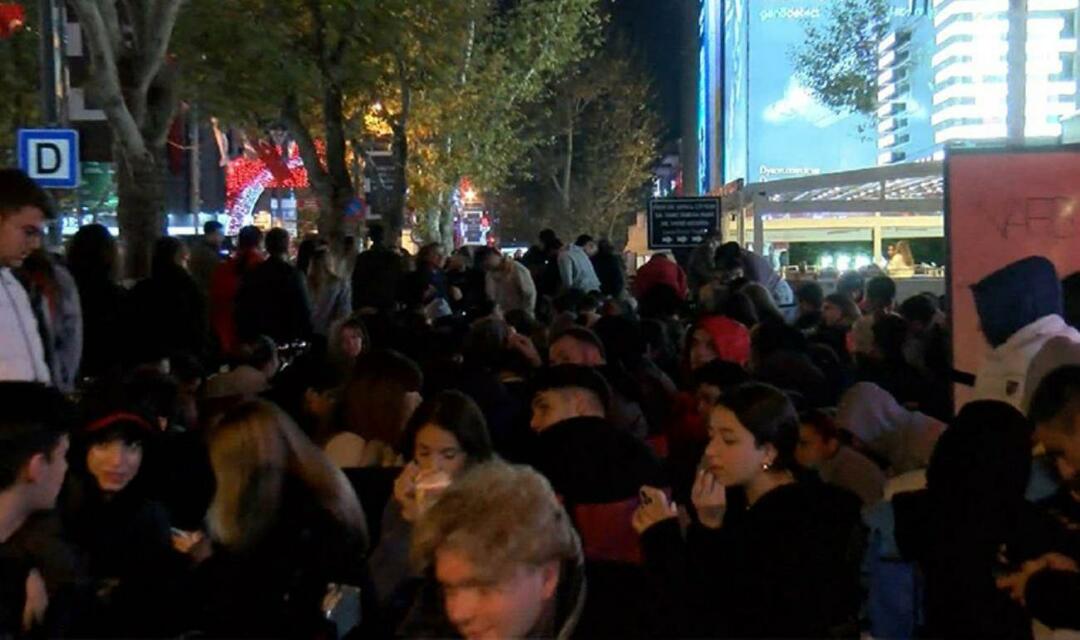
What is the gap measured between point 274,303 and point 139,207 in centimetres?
430

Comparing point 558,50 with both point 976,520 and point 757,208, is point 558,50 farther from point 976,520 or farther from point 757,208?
point 976,520

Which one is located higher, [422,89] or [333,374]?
[422,89]

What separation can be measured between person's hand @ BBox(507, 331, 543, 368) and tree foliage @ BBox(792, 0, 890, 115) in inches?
1023

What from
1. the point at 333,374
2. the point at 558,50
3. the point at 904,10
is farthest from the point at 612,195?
the point at 333,374

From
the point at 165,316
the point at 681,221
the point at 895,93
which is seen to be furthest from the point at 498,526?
the point at 895,93

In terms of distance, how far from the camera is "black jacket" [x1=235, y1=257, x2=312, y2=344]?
40.1ft

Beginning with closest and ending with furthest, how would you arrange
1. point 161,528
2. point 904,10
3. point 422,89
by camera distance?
point 161,528, point 422,89, point 904,10

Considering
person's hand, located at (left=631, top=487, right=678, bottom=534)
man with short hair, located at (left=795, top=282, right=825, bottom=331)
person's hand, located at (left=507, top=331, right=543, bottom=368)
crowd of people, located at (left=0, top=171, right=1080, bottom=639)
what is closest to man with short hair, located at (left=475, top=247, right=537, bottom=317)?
man with short hair, located at (left=795, top=282, right=825, bottom=331)

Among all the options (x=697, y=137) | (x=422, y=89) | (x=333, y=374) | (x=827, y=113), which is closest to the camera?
(x=333, y=374)

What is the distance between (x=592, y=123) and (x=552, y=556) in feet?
215

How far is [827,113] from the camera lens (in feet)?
176

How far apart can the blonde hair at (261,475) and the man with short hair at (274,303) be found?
7146 mm

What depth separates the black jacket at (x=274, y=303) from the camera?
481 inches

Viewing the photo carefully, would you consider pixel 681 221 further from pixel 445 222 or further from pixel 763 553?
pixel 445 222
